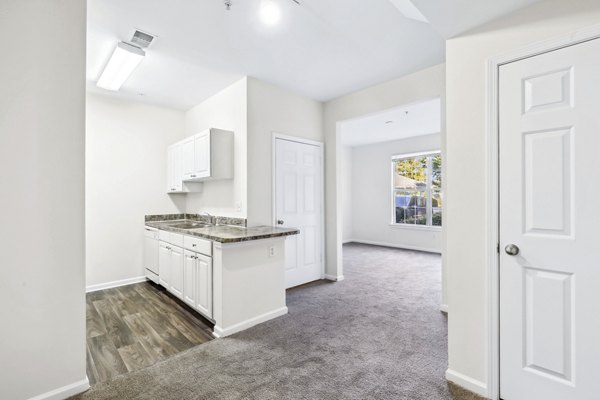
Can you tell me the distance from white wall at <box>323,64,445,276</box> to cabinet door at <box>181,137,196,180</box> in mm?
2018

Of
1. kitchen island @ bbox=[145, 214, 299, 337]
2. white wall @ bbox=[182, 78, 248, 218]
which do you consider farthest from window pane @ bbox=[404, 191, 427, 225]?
white wall @ bbox=[182, 78, 248, 218]

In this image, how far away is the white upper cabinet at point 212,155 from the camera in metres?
3.54

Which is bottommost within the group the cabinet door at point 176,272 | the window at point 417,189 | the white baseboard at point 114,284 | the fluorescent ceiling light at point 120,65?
the white baseboard at point 114,284

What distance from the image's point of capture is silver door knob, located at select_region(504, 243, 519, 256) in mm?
1661

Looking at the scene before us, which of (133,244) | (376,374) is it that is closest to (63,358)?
(376,374)

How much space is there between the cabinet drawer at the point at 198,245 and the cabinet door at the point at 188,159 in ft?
3.59

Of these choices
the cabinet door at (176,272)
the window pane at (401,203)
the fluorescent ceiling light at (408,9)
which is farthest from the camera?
the window pane at (401,203)

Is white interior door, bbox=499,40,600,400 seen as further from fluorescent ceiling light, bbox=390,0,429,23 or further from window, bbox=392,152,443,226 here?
window, bbox=392,152,443,226

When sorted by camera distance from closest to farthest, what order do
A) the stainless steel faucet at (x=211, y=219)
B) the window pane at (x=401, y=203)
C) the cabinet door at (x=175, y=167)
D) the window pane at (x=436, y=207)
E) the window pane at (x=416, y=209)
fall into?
the stainless steel faucet at (x=211, y=219) < the cabinet door at (x=175, y=167) < the window pane at (x=436, y=207) < the window pane at (x=416, y=209) < the window pane at (x=401, y=203)

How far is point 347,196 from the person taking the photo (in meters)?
8.09

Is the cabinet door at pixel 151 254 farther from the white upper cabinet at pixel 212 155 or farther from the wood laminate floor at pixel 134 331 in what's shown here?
the white upper cabinet at pixel 212 155

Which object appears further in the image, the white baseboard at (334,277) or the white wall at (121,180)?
the white baseboard at (334,277)

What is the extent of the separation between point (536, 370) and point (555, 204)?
967 millimetres

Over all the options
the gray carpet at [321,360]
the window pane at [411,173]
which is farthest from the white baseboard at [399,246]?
the gray carpet at [321,360]
